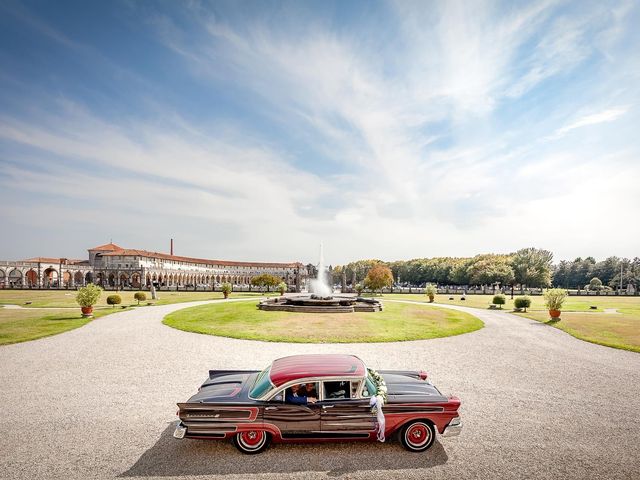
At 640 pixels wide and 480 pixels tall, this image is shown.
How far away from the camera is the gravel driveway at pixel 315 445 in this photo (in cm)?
723

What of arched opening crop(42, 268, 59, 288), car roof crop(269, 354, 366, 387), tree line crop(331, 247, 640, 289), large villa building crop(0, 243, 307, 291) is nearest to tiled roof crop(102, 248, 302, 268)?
large villa building crop(0, 243, 307, 291)

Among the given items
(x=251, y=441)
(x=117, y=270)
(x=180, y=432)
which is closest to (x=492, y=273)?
(x=251, y=441)

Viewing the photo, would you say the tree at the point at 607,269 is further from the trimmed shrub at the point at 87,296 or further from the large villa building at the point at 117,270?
the trimmed shrub at the point at 87,296

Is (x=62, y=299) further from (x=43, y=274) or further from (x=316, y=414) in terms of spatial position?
(x=43, y=274)

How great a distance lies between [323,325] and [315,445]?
642 inches

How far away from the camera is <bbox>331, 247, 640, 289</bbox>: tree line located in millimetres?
84938

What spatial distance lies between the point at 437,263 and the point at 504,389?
125 m

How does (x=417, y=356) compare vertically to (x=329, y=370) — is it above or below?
below

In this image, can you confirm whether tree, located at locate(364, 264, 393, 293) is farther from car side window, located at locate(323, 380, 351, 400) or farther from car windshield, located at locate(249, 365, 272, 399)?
car side window, located at locate(323, 380, 351, 400)

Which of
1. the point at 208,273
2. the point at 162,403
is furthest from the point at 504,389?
the point at 208,273

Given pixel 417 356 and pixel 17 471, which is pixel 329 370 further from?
pixel 417 356

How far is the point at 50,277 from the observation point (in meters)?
109

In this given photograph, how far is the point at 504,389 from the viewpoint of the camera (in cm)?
1213

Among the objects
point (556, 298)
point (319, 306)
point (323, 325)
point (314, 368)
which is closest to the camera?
point (314, 368)
